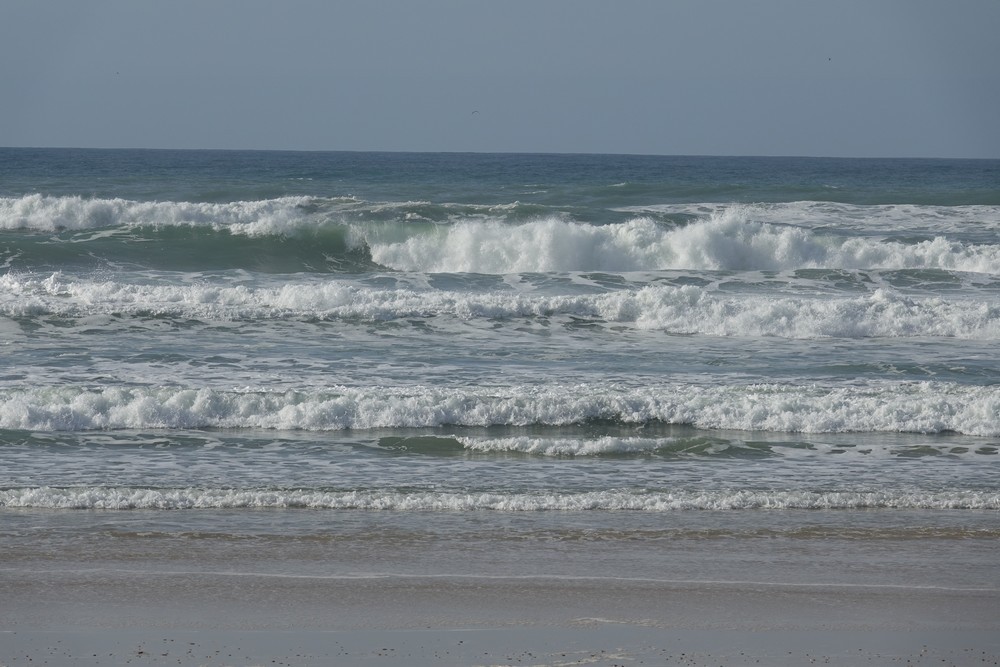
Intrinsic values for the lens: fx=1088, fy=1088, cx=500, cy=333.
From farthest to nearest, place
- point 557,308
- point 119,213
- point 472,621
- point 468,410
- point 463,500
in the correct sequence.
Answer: point 119,213
point 557,308
point 468,410
point 463,500
point 472,621

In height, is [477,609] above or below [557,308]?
below

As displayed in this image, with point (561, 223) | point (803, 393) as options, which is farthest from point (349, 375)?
point (561, 223)

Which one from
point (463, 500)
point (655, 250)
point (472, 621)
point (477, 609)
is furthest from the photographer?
point (655, 250)

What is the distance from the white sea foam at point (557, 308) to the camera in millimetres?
16266

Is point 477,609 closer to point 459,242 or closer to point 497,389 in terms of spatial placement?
point 497,389

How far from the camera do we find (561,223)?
82.8 feet

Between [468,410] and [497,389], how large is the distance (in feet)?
2.88

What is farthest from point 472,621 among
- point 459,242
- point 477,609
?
point 459,242

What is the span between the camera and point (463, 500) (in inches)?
320

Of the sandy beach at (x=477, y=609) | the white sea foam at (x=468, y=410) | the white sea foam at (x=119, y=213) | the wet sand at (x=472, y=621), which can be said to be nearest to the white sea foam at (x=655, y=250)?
the white sea foam at (x=119, y=213)

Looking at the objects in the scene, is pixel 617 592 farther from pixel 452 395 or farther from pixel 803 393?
pixel 803 393

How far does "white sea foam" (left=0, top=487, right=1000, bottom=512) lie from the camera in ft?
26.2

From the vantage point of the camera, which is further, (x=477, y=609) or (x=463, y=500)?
(x=463, y=500)

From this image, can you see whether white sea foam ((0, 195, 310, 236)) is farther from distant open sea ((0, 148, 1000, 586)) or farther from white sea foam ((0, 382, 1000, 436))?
white sea foam ((0, 382, 1000, 436))
